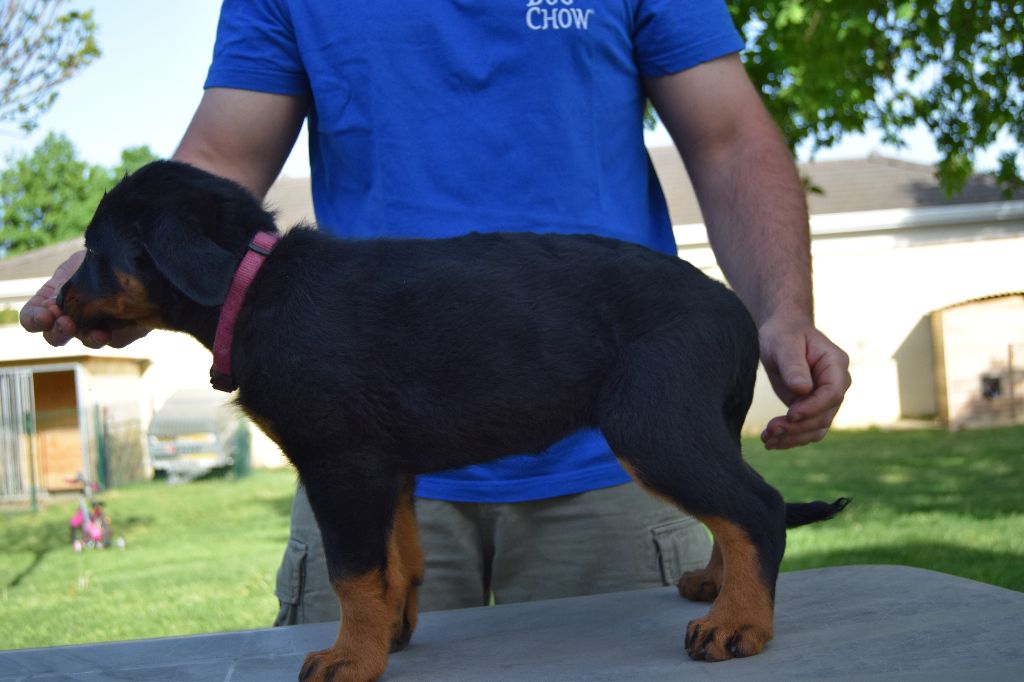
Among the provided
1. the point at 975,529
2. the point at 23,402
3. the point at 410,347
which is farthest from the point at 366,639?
the point at 23,402

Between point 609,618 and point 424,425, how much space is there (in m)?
0.90

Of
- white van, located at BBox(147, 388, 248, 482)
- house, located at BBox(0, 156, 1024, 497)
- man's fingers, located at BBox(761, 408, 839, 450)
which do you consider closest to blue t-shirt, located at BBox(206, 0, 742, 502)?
man's fingers, located at BBox(761, 408, 839, 450)

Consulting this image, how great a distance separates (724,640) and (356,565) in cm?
83

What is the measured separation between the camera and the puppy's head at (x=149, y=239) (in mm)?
2334

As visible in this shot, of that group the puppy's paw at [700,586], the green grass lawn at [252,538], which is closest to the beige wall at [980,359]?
the green grass lawn at [252,538]

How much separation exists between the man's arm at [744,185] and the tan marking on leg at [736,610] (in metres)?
0.64

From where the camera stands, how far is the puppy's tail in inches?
108

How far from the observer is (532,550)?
342 centimetres

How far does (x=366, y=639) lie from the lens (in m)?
2.33

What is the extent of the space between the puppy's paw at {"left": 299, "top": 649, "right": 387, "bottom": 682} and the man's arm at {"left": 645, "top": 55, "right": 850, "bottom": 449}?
4.23ft

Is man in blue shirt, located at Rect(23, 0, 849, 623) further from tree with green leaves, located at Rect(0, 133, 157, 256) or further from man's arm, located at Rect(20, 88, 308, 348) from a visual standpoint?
tree with green leaves, located at Rect(0, 133, 157, 256)

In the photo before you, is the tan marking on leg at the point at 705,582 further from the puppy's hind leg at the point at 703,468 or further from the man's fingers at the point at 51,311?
the man's fingers at the point at 51,311

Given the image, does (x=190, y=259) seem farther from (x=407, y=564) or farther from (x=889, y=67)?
(x=889, y=67)

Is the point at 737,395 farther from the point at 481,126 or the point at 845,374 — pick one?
the point at 481,126
